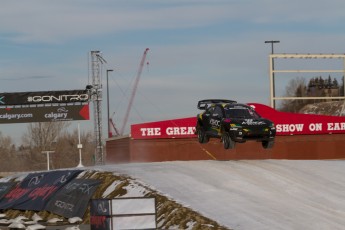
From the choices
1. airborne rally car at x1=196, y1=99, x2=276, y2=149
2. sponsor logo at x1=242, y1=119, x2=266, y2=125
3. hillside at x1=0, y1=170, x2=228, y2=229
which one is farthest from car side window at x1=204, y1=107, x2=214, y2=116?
hillside at x1=0, y1=170, x2=228, y2=229

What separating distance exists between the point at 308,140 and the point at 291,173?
26883mm

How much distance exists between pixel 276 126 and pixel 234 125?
79.4 feet

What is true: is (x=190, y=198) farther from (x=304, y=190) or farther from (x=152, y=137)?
(x=152, y=137)

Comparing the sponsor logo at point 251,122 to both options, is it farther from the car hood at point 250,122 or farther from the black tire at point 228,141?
the black tire at point 228,141

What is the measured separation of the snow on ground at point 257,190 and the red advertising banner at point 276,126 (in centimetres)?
2046

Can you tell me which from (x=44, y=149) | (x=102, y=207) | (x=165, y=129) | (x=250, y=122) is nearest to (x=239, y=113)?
(x=250, y=122)

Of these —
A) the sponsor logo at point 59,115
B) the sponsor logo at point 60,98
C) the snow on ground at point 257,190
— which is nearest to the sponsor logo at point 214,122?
the snow on ground at point 257,190

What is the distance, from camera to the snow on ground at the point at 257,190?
63.1ft

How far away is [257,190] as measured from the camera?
23047 mm

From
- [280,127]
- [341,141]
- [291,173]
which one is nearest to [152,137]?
[280,127]

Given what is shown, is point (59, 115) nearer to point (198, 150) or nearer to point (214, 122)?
point (198, 150)

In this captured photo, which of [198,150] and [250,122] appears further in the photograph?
[198,150]

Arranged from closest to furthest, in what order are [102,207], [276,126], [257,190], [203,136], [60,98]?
1. [102,207]
2. [257,190]
3. [203,136]
4. [276,126]
5. [60,98]

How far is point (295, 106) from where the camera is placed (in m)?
99.9
